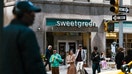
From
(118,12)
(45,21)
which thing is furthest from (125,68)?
(45,21)

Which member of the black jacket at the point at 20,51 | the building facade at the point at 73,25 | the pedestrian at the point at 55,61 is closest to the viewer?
the black jacket at the point at 20,51

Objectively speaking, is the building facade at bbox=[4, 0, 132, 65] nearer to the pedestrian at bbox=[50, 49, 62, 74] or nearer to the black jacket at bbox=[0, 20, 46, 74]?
the pedestrian at bbox=[50, 49, 62, 74]

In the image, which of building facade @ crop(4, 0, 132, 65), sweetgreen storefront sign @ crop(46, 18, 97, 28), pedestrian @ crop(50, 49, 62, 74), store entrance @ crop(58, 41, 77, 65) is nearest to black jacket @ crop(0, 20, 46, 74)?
pedestrian @ crop(50, 49, 62, 74)

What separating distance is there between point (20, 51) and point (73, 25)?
1129 inches

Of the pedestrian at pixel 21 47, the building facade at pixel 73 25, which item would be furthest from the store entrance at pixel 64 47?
the pedestrian at pixel 21 47

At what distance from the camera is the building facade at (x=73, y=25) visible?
1258 inches

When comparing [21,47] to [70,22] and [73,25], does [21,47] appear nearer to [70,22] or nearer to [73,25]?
[73,25]

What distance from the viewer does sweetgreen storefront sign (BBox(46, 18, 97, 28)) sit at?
3241 centimetres

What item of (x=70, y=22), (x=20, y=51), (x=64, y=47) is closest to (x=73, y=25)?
(x=70, y=22)

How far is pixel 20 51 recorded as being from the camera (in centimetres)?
454

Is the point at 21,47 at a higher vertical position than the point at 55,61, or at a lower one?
higher

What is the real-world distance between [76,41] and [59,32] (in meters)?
1.72

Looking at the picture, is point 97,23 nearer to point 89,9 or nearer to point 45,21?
point 89,9

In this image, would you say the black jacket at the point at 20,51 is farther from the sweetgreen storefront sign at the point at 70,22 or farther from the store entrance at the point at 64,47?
the store entrance at the point at 64,47
